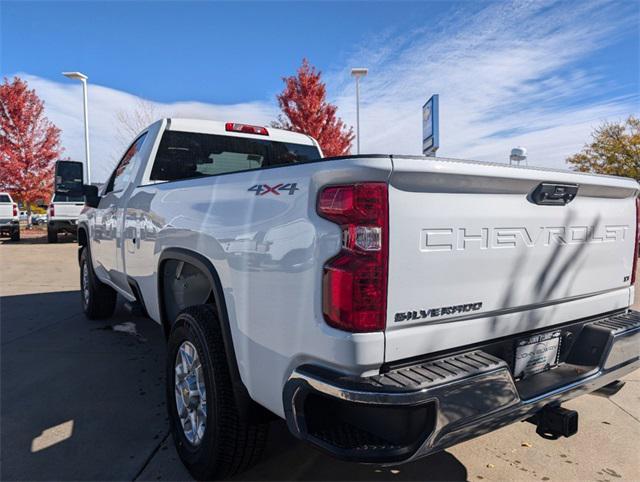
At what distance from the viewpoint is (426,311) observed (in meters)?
1.82

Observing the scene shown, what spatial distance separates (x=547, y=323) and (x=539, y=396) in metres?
0.41

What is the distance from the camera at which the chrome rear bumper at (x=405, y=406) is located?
5.32 feet

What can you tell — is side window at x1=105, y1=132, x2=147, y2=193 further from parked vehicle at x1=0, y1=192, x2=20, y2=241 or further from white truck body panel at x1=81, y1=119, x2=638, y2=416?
parked vehicle at x1=0, y1=192, x2=20, y2=241

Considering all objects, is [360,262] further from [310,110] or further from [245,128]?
[310,110]

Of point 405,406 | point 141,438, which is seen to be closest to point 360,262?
point 405,406

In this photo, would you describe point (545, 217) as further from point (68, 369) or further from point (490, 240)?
point (68, 369)

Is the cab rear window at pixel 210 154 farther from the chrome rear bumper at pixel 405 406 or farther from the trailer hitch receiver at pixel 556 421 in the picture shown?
the trailer hitch receiver at pixel 556 421

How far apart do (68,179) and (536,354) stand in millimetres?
4642

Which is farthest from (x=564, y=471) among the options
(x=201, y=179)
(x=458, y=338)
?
(x=201, y=179)

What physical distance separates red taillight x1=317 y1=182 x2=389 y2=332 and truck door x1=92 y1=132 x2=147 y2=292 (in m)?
2.79

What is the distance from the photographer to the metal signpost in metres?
7.51

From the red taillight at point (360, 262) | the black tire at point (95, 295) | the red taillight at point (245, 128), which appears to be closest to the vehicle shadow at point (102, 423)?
the black tire at point (95, 295)

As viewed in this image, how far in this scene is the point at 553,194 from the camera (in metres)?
2.17

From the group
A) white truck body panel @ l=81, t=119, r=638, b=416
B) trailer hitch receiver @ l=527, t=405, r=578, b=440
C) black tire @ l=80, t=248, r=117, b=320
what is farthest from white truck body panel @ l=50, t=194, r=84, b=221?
trailer hitch receiver @ l=527, t=405, r=578, b=440
